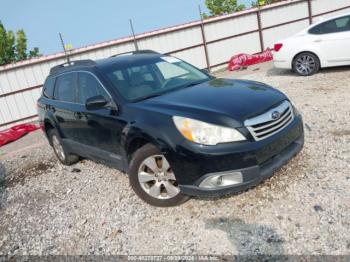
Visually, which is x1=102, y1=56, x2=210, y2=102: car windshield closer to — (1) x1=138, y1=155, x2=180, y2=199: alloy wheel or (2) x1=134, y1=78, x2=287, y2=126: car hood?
(2) x1=134, y1=78, x2=287, y2=126: car hood

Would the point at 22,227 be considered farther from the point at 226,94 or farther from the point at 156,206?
the point at 226,94

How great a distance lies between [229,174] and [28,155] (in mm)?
5798

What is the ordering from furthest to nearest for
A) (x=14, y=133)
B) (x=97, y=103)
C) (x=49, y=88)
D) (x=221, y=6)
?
(x=221, y=6) → (x=14, y=133) → (x=49, y=88) → (x=97, y=103)

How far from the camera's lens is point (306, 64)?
9320 mm

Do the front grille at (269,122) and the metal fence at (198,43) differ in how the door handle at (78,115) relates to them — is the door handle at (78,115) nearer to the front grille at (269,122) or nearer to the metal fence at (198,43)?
the front grille at (269,122)

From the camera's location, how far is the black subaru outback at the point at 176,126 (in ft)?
10.6

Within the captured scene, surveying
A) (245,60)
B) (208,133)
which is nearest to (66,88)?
(208,133)

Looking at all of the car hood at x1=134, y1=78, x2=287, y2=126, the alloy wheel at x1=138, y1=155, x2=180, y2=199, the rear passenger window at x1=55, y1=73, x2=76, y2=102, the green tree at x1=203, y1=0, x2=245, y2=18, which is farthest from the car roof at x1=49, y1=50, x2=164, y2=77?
the green tree at x1=203, y1=0, x2=245, y2=18

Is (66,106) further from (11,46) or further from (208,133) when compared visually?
(11,46)

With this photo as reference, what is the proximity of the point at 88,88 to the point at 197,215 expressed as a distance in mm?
2266

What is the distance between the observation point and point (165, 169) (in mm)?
3641

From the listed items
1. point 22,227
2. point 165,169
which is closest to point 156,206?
point 165,169

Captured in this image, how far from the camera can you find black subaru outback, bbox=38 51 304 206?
10.6 ft

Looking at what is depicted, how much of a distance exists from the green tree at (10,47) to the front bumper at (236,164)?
81.4 ft
